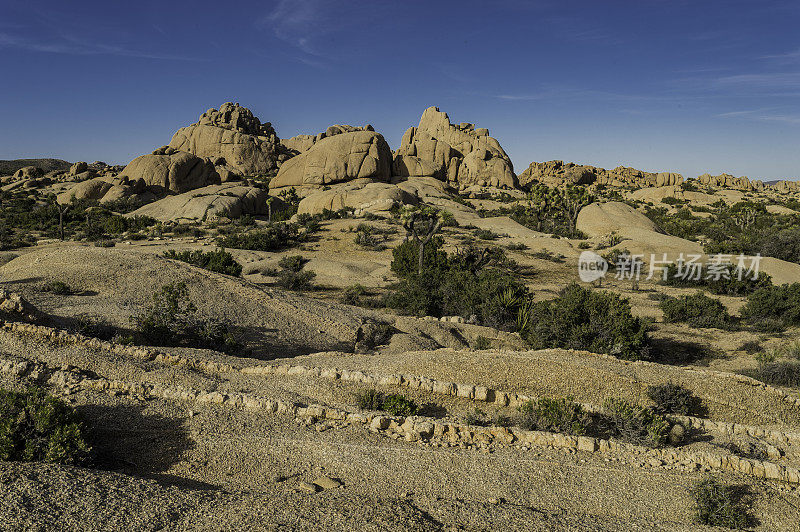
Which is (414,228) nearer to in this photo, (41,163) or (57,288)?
(57,288)

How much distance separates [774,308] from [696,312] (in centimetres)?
309

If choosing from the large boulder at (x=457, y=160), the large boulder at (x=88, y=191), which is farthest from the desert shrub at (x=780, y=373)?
the large boulder at (x=88, y=191)

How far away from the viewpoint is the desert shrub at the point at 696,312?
19625 mm

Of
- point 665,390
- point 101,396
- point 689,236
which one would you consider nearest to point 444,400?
point 665,390

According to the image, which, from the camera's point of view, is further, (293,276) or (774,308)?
(293,276)

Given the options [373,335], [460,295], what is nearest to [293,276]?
[460,295]

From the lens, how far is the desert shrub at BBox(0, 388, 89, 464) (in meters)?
6.27

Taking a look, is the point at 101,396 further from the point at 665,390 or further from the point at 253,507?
the point at 665,390

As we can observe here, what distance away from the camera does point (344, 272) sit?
92.6 ft

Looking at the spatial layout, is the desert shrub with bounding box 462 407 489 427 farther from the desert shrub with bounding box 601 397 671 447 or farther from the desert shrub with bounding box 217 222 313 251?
the desert shrub with bounding box 217 222 313 251

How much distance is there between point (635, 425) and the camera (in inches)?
345

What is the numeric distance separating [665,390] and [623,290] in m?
16.4

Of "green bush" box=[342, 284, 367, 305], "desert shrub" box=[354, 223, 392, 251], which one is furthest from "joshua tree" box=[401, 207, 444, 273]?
"desert shrub" box=[354, 223, 392, 251]

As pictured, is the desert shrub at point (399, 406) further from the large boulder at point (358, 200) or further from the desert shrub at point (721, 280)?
the large boulder at point (358, 200)
